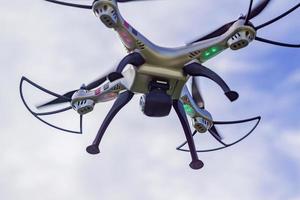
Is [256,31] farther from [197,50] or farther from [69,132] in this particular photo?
[69,132]

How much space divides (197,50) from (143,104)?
4.45 feet

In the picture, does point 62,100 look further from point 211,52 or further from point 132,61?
point 211,52

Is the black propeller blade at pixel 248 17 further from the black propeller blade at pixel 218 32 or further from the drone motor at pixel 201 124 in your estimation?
the drone motor at pixel 201 124

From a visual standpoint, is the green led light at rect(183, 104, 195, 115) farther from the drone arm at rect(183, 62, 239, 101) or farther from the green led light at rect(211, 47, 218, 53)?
the green led light at rect(211, 47, 218, 53)

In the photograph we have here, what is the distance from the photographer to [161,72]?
39.8 ft

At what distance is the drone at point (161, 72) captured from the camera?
11.6 m

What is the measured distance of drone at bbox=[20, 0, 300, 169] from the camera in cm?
1155

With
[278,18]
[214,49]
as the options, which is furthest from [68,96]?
[278,18]

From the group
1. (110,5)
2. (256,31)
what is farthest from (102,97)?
(256,31)

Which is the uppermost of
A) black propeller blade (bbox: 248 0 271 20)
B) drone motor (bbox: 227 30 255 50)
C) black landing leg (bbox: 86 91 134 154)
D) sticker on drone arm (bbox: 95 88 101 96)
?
black propeller blade (bbox: 248 0 271 20)

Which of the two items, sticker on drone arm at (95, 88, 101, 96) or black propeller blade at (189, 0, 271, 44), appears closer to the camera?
black propeller blade at (189, 0, 271, 44)

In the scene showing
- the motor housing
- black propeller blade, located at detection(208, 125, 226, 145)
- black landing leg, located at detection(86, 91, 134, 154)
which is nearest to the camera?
black landing leg, located at detection(86, 91, 134, 154)

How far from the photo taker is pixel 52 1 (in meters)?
11.0

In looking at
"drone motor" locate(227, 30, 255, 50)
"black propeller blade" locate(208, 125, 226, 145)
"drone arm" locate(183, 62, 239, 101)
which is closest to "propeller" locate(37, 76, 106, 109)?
"drone arm" locate(183, 62, 239, 101)
